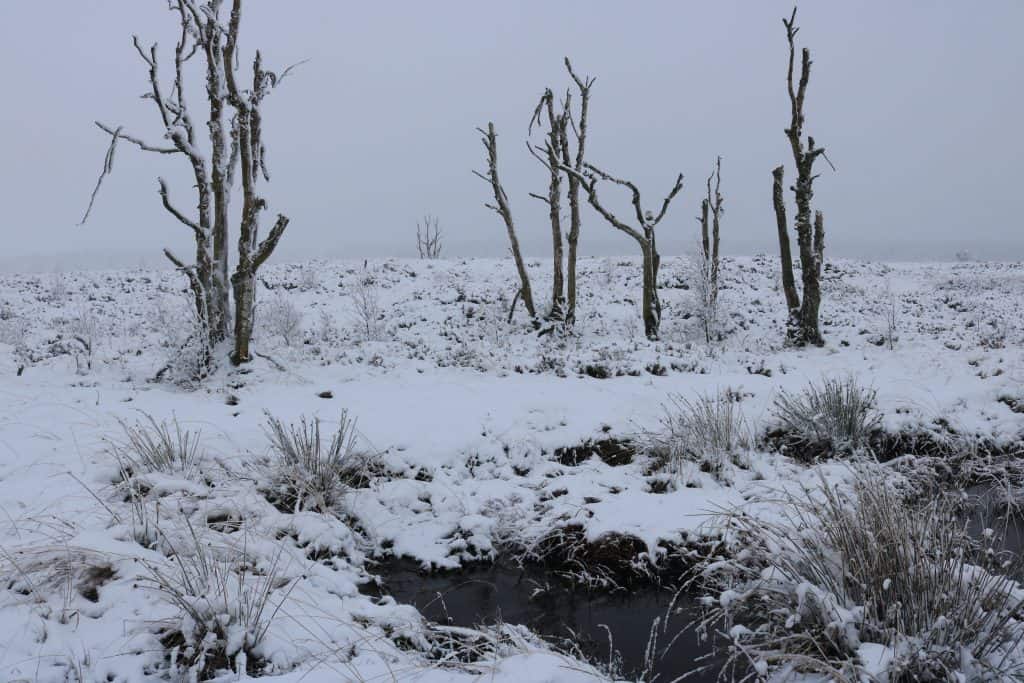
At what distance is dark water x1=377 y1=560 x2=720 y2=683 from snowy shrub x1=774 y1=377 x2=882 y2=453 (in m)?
2.74

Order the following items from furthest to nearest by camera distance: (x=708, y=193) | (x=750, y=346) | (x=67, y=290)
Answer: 1. (x=67, y=290)
2. (x=708, y=193)
3. (x=750, y=346)

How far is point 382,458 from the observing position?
5.48m

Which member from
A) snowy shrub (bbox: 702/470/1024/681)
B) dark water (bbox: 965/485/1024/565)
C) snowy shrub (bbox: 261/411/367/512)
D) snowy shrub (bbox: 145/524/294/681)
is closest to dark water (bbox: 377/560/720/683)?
snowy shrub (bbox: 702/470/1024/681)

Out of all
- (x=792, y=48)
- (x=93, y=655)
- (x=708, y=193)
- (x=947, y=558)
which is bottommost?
(x=93, y=655)

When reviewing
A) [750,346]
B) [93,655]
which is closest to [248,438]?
[93,655]

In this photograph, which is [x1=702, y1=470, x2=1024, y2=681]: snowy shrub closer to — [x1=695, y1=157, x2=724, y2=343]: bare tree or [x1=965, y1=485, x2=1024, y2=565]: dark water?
[x1=965, y1=485, x2=1024, y2=565]: dark water

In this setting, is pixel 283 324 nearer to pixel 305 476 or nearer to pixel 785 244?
pixel 305 476

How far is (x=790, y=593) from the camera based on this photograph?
2699 mm

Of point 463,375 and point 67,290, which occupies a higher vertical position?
point 67,290

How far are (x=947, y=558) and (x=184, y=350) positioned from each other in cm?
877

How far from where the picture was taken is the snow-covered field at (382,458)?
2865 mm

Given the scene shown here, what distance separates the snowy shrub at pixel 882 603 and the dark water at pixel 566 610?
0.50m

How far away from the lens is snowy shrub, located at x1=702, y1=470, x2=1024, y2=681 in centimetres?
228

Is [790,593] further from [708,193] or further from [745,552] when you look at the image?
[708,193]
